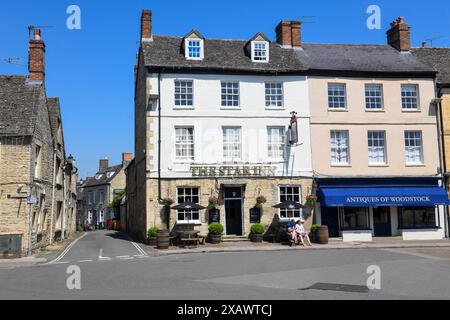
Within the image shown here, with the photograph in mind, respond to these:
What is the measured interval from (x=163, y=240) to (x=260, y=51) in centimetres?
1295

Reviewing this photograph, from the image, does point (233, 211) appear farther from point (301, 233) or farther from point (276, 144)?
point (276, 144)

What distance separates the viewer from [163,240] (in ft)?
78.6

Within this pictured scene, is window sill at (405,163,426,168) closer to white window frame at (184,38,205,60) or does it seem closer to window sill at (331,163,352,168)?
window sill at (331,163,352,168)

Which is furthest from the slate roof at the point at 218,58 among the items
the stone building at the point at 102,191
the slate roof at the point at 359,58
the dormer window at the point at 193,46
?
the stone building at the point at 102,191

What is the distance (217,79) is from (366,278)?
1700cm

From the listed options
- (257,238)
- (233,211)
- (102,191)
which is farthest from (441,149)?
(102,191)

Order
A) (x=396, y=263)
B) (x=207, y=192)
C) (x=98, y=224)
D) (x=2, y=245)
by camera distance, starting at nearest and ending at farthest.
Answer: (x=396, y=263) < (x=2, y=245) < (x=207, y=192) < (x=98, y=224)

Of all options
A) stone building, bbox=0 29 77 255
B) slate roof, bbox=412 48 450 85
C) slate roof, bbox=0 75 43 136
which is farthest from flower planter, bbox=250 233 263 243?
slate roof, bbox=412 48 450 85

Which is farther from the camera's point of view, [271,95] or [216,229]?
[271,95]

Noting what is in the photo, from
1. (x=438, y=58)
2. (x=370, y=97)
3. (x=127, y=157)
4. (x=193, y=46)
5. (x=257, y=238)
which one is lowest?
(x=257, y=238)

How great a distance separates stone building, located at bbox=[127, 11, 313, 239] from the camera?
26.5m
